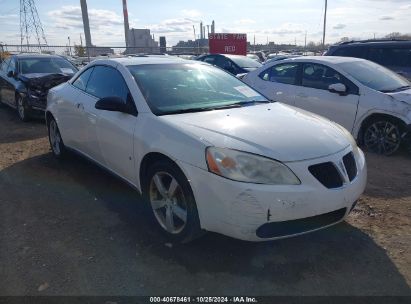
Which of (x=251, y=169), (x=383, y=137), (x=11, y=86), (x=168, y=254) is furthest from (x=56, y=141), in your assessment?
(x=383, y=137)

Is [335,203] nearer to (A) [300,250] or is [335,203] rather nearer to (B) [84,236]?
(A) [300,250]

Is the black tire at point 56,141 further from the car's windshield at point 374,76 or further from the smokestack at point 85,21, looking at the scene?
the smokestack at point 85,21

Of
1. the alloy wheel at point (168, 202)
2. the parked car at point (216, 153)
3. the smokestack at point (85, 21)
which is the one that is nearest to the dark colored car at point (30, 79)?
the parked car at point (216, 153)

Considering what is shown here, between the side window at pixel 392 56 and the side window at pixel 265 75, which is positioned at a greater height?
the side window at pixel 392 56

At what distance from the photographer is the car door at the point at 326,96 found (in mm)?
6430

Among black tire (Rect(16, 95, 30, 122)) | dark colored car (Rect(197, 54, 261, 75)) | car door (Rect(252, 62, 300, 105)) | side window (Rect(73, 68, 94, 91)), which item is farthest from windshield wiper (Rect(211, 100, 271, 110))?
dark colored car (Rect(197, 54, 261, 75))

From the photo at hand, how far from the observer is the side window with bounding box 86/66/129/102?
417 centimetres

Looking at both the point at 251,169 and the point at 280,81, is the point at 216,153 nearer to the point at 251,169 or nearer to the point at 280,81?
the point at 251,169

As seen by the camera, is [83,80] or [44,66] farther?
[44,66]

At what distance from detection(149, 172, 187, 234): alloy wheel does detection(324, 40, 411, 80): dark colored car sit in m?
7.10

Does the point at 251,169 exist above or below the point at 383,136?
above

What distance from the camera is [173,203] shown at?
11.2ft

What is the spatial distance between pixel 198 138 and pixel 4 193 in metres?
2.93

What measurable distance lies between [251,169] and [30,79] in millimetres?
7557
